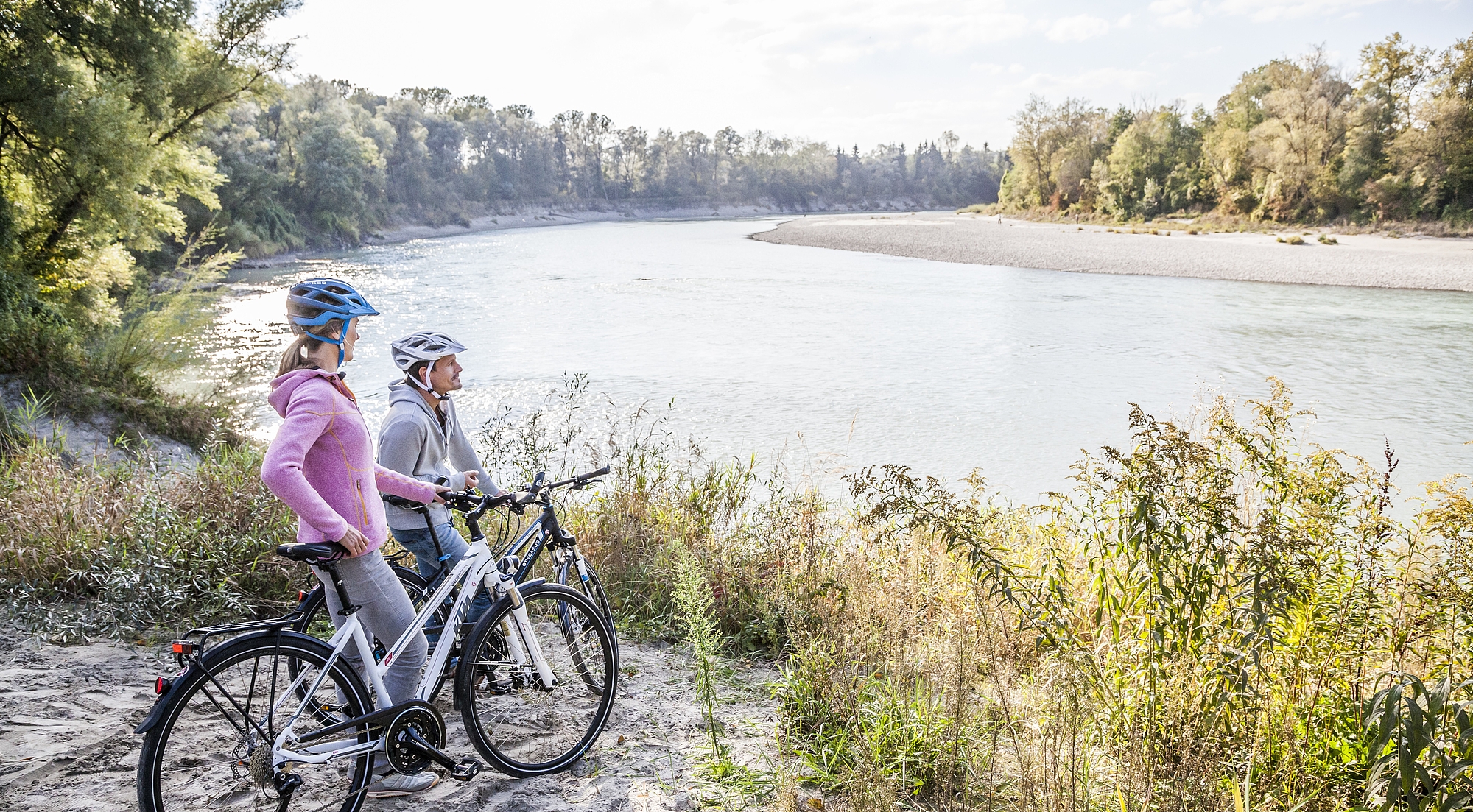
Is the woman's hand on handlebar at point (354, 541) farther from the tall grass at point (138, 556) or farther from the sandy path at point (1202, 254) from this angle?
the sandy path at point (1202, 254)

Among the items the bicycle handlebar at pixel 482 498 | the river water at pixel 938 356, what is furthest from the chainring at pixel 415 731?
the river water at pixel 938 356

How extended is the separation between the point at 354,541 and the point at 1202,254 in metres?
40.1

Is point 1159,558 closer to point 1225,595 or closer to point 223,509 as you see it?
point 1225,595

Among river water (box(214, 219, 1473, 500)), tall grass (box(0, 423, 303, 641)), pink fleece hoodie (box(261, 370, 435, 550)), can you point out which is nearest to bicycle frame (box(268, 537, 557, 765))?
pink fleece hoodie (box(261, 370, 435, 550))

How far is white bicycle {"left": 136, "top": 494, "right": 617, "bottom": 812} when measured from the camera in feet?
9.02

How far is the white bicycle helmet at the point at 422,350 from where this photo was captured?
11.9 ft

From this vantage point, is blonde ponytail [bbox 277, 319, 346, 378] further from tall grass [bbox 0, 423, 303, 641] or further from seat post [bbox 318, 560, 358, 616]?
tall grass [bbox 0, 423, 303, 641]

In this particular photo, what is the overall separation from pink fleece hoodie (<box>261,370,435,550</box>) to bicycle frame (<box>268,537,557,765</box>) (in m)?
0.34

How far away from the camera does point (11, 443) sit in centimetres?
779

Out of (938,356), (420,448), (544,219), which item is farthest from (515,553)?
(544,219)

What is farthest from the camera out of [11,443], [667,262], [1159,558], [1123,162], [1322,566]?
[1123,162]

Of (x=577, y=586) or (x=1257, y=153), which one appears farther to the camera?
(x=1257, y=153)

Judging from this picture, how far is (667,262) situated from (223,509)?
3661 cm

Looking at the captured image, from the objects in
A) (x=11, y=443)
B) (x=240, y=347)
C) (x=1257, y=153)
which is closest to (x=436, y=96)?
(x=1257, y=153)
